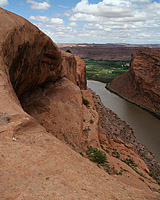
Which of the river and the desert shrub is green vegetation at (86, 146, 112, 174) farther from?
the river

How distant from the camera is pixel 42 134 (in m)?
4.84

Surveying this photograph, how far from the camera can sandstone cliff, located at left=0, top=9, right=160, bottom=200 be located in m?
3.34

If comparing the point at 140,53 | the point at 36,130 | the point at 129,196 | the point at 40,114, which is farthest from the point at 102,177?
the point at 140,53

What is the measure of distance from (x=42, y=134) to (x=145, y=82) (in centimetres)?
3240

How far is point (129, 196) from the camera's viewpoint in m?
3.84

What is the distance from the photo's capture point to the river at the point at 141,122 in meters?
19.7

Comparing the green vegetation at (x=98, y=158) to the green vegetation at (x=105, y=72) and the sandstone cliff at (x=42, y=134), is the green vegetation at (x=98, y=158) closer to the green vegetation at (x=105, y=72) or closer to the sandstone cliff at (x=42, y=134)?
the sandstone cliff at (x=42, y=134)

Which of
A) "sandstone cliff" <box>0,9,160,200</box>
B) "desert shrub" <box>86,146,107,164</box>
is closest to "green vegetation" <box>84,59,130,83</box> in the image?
"sandstone cliff" <box>0,9,160,200</box>

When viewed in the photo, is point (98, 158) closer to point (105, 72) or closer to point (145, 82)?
point (145, 82)

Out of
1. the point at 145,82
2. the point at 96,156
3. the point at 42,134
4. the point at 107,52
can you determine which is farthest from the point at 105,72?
the point at 42,134

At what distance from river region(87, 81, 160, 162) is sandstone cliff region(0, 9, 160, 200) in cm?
730

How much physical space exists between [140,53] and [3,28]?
36.4m

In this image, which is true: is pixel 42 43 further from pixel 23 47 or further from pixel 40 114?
pixel 40 114

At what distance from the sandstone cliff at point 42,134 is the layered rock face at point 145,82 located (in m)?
20.4
